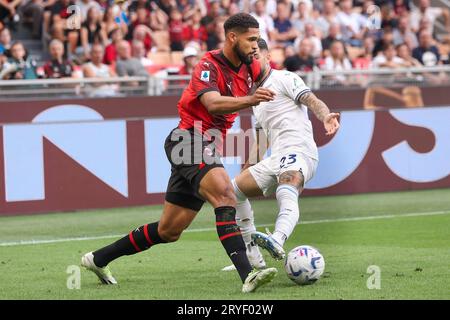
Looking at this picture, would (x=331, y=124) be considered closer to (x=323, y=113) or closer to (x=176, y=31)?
(x=323, y=113)

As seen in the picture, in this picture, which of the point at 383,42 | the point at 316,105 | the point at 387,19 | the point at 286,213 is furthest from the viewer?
the point at 387,19

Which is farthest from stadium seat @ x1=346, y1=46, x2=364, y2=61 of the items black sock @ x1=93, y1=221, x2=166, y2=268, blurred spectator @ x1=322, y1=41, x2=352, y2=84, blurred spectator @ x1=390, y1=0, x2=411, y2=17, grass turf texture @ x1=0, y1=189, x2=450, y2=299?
black sock @ x1=93, y1=221, x2=166, y2=268

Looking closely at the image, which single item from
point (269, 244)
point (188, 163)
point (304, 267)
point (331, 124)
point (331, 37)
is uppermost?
point (331, 37)

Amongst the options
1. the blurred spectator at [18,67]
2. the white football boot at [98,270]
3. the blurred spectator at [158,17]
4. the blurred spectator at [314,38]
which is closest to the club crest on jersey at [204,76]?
the white football boot at [98,270]

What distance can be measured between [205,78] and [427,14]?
15351mm

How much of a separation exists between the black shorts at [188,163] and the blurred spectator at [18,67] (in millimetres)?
7973

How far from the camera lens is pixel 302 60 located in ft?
61.3

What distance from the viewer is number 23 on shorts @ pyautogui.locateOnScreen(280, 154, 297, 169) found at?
1005 cm

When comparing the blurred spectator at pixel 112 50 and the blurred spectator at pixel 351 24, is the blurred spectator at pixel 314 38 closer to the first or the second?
the blurred spectator at pixel 351 24

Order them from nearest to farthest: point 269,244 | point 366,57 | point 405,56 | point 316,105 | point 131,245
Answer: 1. point 269,244
2. point 131,245
3. point 316,105
4. point 405,56
5. point 366,57

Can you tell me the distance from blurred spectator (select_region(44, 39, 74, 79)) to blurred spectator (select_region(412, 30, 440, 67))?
7398 mm

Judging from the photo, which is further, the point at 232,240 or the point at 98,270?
the point at 98,270

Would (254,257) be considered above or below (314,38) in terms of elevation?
below

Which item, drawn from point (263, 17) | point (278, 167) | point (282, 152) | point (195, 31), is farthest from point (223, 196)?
point (263, 17)
